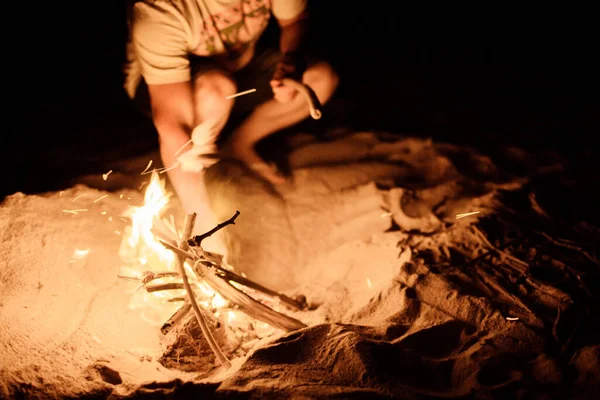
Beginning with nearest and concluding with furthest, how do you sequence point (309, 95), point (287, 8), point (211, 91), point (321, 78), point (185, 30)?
point (309, 95) < point (185, 30) < point (211, 91) < point (287, 8) < point (321, 78)

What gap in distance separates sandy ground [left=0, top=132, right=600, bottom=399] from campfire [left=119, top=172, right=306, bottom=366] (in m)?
0.12

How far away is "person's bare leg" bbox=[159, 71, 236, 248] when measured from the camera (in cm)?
282

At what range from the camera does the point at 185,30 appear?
2.86 meters

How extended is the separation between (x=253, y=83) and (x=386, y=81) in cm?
185

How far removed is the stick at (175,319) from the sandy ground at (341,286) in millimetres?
118

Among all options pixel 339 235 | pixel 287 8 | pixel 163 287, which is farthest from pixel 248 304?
pixel 287 8

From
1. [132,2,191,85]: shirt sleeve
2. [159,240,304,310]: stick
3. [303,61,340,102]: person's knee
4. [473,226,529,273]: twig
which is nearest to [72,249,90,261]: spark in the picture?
[159,240,304,310]: stick

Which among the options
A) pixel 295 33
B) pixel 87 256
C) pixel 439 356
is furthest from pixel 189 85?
pixel 439 356

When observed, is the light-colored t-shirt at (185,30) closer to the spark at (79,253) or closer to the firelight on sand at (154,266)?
the firelight on sand at (154,266)

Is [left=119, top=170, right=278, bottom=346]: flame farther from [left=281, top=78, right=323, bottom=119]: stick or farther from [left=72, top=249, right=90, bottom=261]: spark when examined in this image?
[left=281, top=78, right=323, bottom=119]: stick

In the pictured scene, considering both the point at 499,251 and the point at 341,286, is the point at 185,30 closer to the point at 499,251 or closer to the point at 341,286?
the point at 341,286

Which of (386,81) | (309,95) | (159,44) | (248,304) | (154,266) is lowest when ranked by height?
(154,266)

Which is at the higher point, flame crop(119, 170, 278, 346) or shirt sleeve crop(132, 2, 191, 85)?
shirt sleeve crop(132, 2, 191, 85)

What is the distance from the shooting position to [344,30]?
5953mm
